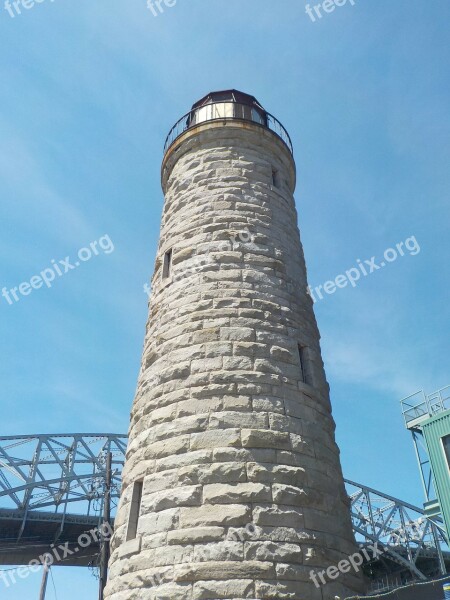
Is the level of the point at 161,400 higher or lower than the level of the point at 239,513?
higher

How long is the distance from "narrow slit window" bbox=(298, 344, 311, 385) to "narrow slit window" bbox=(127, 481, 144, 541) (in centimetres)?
296

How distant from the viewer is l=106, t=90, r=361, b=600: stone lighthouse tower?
5.89 metres

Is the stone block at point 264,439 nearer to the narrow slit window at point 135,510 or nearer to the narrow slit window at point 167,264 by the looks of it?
the narrow slit window at point 135,510

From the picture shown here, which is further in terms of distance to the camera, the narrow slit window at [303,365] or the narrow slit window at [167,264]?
the narrow slit window at [167,264]

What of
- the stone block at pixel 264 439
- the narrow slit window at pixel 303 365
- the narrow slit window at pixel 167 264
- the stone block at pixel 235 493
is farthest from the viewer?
the narrow slit window at pixel 167 264

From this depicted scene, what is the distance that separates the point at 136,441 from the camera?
768 centimetres

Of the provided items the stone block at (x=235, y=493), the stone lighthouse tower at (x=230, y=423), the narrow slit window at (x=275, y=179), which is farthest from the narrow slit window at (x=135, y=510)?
the narrow slit window at (x=275, y=179)

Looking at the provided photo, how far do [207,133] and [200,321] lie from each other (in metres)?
5.10

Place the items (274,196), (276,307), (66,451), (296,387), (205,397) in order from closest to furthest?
(205,397), (296,387), (276,307), (274,196), (66,451)

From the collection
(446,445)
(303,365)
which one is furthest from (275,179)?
(446,445)

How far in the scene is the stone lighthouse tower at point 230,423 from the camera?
19.3 feet

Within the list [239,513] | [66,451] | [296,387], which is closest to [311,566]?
[239,513]

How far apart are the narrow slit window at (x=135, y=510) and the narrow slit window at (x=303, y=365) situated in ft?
9.72

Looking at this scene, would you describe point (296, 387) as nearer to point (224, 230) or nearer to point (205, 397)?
point (205, 397)
